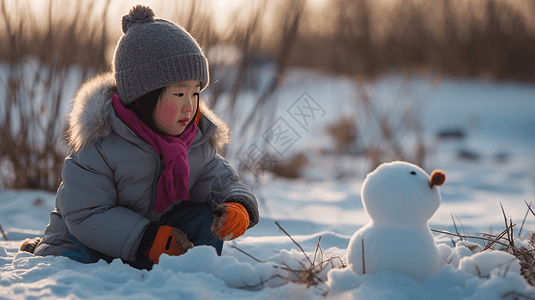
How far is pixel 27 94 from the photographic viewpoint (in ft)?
10.7

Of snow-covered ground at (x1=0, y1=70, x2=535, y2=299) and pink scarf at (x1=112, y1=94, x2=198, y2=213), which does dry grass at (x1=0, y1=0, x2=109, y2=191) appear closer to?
snow-covered ground at (x1=0, y1=70, x2=535, y2=299)

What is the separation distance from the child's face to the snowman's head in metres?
0.75

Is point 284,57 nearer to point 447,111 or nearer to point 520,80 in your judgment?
point 447,111

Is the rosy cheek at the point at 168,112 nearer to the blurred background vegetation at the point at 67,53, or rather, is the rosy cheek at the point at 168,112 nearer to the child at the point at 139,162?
the child at the point at 139,162

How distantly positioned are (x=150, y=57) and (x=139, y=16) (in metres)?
0.20

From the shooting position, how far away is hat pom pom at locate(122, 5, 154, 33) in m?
1.74

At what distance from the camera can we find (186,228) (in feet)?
5.90

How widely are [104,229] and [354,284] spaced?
890mm

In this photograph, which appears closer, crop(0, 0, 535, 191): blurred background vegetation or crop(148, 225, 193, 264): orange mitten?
crop(148, 225, 193, 264): orange mitten

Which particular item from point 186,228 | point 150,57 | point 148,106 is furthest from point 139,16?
point 186,228

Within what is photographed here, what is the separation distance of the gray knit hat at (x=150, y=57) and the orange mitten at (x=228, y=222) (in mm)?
515

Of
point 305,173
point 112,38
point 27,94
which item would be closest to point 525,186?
point 305,173

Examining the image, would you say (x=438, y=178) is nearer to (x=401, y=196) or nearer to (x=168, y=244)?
(x=401, y=196)

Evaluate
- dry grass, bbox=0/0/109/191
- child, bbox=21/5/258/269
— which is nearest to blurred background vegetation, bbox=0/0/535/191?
dry grass, bbox=0/0/109/191
